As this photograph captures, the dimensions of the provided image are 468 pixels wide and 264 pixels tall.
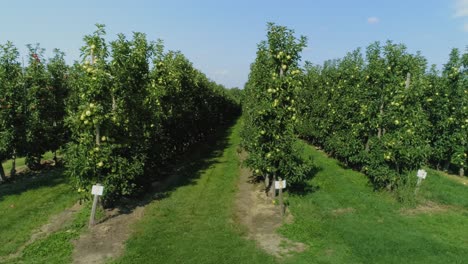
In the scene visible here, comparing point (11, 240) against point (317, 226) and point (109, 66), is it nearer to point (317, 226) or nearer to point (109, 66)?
point (109, 66)

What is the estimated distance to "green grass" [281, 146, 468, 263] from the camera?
1167cm

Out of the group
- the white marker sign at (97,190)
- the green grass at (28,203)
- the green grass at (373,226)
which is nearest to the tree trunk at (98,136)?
the white marker sign at (97,190)

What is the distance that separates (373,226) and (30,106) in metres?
18.2

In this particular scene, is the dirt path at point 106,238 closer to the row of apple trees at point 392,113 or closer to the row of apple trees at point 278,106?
the row of apple trees at point 278,106

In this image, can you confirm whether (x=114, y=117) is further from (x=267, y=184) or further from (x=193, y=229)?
(x=267, y=184)

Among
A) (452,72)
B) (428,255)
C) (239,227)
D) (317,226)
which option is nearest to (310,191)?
(317,226)

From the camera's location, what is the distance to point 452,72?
23078 millimetres

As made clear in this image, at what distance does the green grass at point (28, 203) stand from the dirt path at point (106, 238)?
226 cm

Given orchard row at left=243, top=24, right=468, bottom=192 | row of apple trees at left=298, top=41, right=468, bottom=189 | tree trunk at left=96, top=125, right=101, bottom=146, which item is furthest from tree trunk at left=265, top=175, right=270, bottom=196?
tree trunk at left=96, top=125, right=101, bottom=146

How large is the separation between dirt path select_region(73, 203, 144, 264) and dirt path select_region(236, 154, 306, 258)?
4.50 m

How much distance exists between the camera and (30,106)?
19906 mm

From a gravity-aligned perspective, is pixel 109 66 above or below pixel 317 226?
above

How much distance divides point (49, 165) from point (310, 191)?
1768cm

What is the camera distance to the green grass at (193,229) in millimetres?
11570
